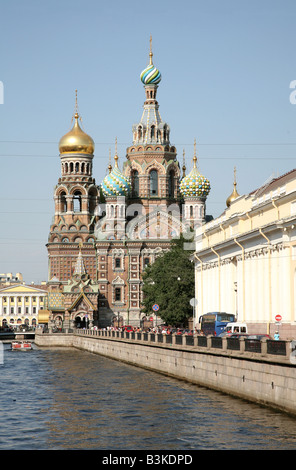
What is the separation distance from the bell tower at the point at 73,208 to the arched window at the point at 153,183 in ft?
21.1

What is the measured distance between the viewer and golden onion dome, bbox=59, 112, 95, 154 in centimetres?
10081

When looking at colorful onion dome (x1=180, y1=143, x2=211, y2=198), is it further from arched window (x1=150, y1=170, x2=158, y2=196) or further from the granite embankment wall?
the granite embankment wall

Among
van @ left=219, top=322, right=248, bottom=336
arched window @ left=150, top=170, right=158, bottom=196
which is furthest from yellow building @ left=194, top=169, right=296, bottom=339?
arched window @ left=150, top=170, right=158, bottom=196

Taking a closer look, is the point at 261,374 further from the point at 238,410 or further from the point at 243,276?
the point at 243,276

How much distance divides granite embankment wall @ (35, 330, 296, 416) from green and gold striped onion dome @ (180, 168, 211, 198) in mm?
43917

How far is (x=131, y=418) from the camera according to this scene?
27.1 metres

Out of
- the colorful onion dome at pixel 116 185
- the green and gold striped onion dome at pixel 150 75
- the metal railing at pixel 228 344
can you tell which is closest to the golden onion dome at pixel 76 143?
the colorful onion dome at pixel 116 185

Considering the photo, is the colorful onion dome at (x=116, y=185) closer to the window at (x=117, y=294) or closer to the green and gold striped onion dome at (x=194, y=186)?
the green and gold striped onion dome at (x=194, y=186)

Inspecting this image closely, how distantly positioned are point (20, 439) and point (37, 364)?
30299mm

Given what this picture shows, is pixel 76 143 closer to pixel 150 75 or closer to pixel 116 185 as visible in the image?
pixel 116 185

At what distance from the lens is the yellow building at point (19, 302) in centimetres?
15388

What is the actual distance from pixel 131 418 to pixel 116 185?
68.9 meters

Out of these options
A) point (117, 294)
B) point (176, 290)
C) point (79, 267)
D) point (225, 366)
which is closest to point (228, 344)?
point (225, 366)

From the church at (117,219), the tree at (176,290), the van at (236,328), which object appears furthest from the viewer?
the church at (117,219)
